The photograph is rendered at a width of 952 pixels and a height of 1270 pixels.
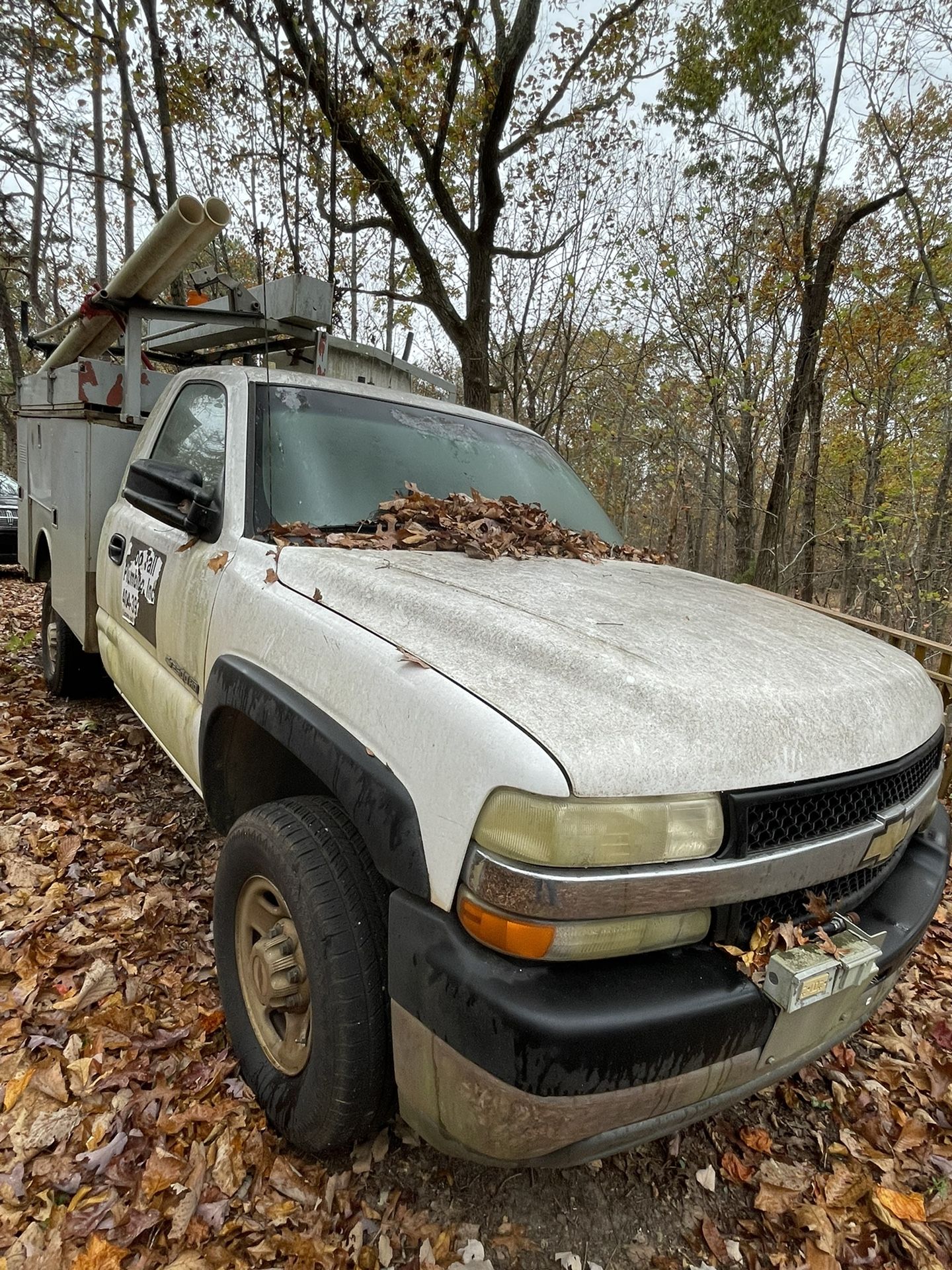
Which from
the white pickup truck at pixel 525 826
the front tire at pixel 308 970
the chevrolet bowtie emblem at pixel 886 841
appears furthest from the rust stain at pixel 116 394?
the chevrolet bowtie emblem at pixel 886 841

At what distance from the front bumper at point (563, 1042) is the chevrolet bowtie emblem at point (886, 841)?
354 millimetres

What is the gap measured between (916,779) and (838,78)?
10.8m

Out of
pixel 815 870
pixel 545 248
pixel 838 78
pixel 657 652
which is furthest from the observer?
pixel 545 248

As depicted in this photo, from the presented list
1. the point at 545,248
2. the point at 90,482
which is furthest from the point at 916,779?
the point at 545,248

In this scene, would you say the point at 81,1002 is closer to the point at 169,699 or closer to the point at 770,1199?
the point at 169,699

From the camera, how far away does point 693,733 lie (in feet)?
4.33

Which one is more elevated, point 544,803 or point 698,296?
point 698,296

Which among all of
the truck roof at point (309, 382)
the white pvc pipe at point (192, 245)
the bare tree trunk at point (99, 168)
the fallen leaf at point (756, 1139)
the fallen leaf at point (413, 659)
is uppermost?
the bare tree trunk at point (99, 168)

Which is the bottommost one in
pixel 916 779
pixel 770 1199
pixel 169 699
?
pixel 770 1199

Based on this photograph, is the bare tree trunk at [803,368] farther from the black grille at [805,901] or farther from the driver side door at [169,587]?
the black grille at [805,901]

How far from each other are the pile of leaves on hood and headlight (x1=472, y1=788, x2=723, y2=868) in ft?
3.85

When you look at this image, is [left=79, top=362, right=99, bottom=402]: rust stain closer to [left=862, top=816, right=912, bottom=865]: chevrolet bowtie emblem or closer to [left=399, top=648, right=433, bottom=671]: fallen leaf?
[left=399, top=648, right=433, bottom=671]: fallen leaf

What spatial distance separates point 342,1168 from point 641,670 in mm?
1481

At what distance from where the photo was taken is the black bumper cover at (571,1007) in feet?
3.84
